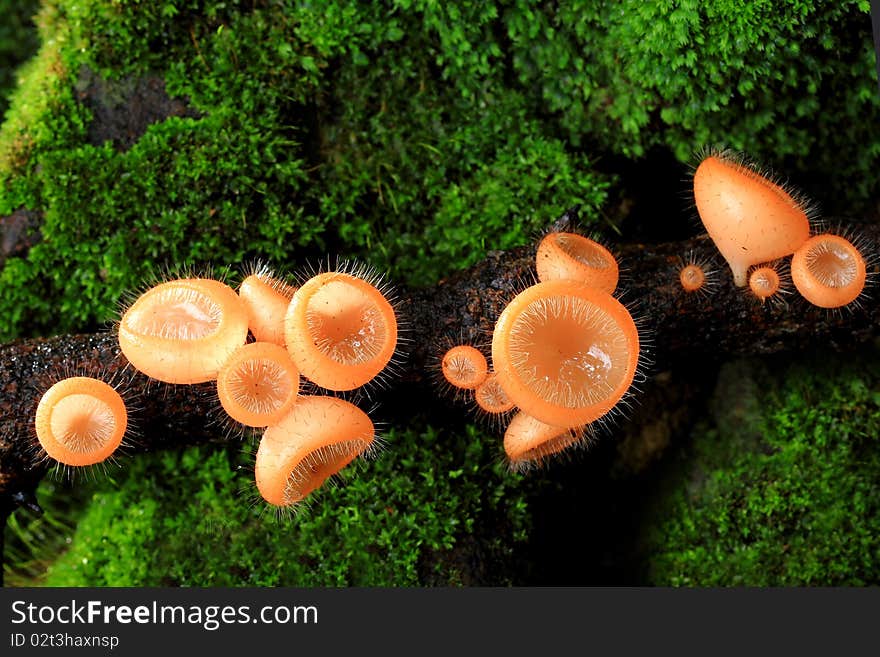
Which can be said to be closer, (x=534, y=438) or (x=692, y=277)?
(x=534, y=438)

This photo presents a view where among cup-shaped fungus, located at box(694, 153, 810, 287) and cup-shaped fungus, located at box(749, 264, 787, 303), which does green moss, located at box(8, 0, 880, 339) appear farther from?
cup-shaped fungus, located at box(749, 264, 787, 303)

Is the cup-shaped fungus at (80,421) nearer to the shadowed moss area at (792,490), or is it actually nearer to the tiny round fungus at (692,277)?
the tiny round fungus at (692,277)

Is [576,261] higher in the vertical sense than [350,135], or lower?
lower

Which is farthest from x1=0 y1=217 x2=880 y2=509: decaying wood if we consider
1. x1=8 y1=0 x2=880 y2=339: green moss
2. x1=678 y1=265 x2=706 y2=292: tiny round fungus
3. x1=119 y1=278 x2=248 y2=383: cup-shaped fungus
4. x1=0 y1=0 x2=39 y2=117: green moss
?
x1=0 y1=0 x2=39 y2=117: green moss

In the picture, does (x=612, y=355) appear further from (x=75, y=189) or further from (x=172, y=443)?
(x=75, y=189)

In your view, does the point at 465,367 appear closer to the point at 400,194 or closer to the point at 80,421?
the point at 400,194

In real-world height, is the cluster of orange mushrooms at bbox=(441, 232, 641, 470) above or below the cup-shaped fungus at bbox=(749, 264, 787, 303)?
below

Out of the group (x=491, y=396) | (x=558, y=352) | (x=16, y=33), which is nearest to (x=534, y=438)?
(x=491, y=396)

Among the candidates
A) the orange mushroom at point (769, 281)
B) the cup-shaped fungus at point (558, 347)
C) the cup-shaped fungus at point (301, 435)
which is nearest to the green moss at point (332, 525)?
the cup-shaped fungus at point (301, 435)
